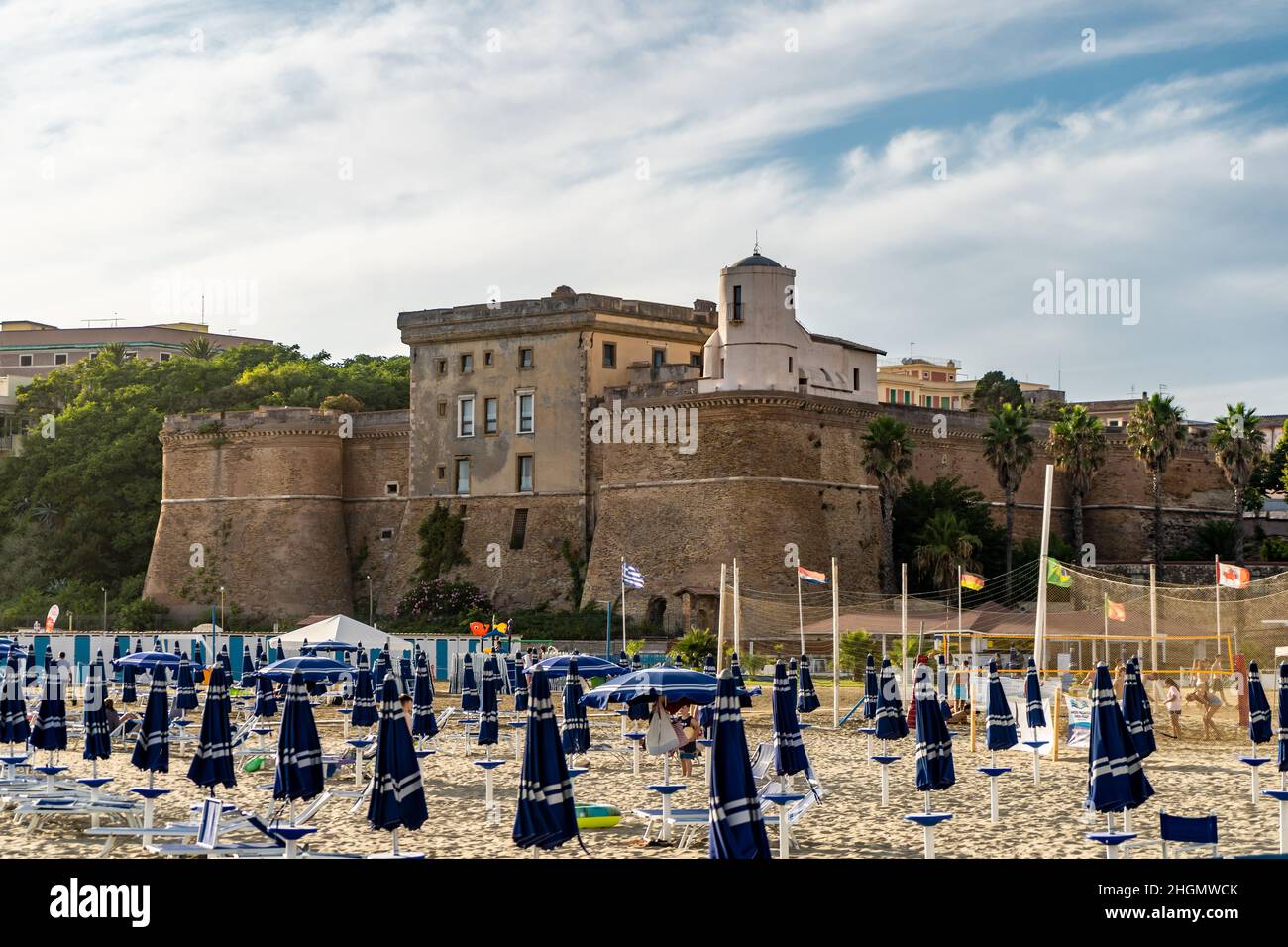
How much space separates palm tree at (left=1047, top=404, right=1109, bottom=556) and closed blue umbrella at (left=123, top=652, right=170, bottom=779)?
4578 cm

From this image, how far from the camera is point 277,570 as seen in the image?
65.7m

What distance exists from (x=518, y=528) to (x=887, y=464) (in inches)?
531

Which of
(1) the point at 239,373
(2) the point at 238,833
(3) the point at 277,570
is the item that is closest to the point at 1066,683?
(2) the point at 238,833

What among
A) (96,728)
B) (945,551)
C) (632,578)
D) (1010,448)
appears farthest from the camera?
(1010,448)

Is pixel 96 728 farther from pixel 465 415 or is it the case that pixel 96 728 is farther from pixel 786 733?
pixel 465 415

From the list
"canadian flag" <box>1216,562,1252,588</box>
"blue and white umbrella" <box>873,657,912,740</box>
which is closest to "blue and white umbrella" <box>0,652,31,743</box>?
"blue and white umbrella" <box>873,657,912,740</box>

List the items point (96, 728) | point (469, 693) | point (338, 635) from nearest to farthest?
point (96, 728)
point (469, 693)
point (338, 635)

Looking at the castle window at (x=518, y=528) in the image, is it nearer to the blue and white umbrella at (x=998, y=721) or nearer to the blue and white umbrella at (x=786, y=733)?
the blue and white umbrella at (x=998, y=721)

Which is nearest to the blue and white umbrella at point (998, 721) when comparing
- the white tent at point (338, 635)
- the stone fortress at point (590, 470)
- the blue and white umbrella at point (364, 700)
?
the blue and white umbrella at point (364, 700)

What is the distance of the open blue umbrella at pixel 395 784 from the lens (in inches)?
596

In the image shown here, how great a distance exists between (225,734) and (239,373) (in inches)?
2573

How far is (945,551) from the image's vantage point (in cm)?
5628

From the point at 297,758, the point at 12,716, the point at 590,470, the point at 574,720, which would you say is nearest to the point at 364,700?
the point at 574,720
